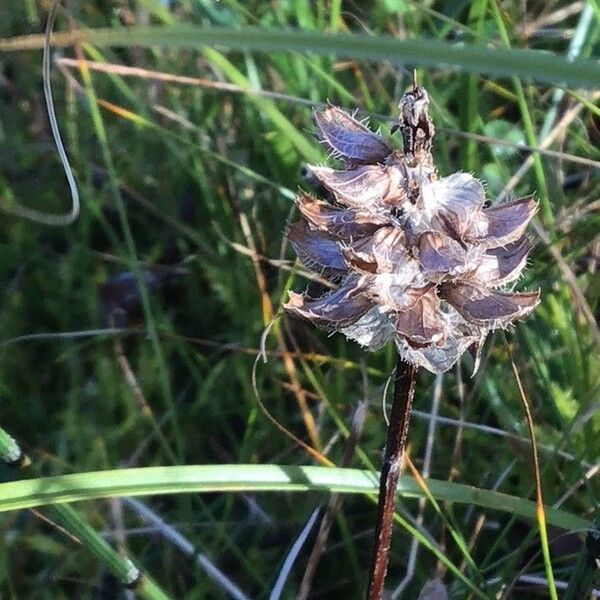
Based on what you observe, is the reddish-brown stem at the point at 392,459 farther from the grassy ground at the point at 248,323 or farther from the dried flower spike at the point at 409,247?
the grassy ground at the point at 248,323

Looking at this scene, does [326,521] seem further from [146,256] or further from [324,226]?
[146,256]

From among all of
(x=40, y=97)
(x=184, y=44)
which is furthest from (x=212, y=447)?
(x=184, y=44)

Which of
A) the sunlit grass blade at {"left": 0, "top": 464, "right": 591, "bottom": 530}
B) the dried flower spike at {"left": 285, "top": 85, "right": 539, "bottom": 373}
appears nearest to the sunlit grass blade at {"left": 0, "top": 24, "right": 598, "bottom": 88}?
the dried flower spike at {"left": 285, "top": 85, "right": 539, "bottom": 373}

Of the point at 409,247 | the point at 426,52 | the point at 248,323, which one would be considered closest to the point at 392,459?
the point at 409,247

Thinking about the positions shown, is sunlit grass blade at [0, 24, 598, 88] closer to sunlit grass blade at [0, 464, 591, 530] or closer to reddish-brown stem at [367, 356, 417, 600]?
reddish-brown stem at [367, 356, 417, 600]

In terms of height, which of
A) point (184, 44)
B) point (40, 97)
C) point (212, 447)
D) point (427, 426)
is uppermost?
point (184, 44)

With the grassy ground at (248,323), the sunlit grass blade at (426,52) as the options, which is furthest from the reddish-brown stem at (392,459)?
the sunlit grass blade at (426,52)

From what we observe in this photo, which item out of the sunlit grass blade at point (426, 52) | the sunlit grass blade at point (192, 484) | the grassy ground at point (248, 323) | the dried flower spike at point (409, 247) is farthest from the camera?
the grassy ground at point (248, 323)
